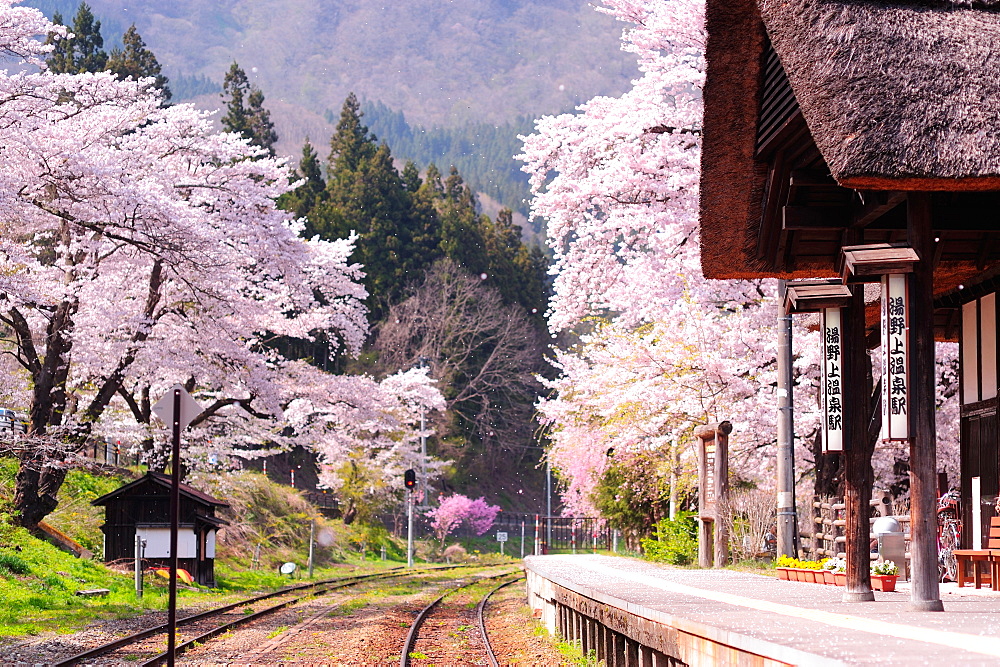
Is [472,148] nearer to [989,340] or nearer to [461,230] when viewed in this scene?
[461,230]

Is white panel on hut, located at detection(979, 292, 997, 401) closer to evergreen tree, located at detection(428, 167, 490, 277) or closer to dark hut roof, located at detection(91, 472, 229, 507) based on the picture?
dark hut roof, located at detection(91, 472, 229, 507)

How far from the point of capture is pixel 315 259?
2816 centimetres

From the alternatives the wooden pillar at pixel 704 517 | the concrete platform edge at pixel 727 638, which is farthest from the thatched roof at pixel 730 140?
the wooden pillar at pixel 704 517

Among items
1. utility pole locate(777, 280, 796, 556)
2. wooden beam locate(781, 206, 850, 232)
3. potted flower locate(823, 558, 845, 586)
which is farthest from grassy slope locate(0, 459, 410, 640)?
wooden beam locate(781, 206, 850, 232)

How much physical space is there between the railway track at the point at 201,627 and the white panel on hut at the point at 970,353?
962cm

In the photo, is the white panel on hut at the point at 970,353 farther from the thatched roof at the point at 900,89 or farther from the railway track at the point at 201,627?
the railway track at the point at 201,627

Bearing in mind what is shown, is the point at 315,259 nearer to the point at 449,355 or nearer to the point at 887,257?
the point at 887,257

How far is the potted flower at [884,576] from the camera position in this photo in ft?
37.9

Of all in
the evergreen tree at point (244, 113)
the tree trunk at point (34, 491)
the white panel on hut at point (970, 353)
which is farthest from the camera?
the evergreen tree at point (244, 113)

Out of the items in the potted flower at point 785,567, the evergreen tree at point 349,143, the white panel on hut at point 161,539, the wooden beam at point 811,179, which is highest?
the evergreen tree at point 349,143

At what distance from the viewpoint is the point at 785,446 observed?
51.6 feet

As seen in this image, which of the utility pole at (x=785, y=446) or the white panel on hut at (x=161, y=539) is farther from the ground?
the utility pole at (x=785, y=446)

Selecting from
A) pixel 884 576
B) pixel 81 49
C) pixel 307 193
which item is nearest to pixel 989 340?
pixel 884 576

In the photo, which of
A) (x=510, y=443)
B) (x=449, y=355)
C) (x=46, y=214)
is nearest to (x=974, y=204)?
(x=46, y=214)
